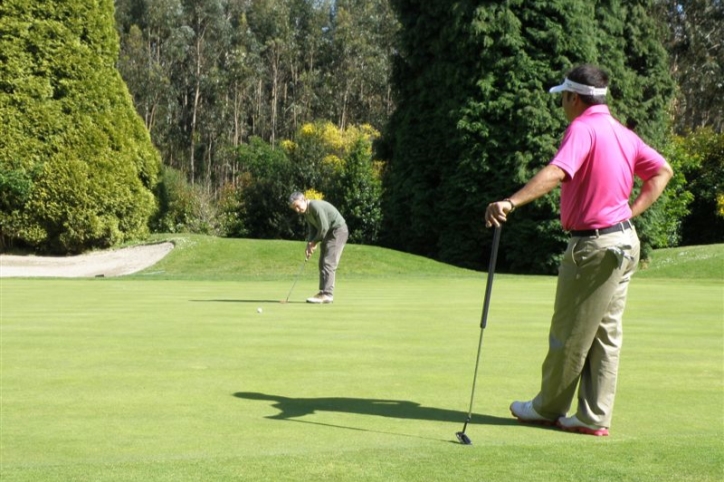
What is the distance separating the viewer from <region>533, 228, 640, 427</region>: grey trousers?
6.22m

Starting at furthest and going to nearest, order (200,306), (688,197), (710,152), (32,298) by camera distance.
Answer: (710,152) → (688,197) → (32,298) → (200,306)

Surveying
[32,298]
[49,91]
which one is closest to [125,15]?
[49,91]

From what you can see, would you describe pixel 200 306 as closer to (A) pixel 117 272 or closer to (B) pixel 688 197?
(A) pixel 117 272

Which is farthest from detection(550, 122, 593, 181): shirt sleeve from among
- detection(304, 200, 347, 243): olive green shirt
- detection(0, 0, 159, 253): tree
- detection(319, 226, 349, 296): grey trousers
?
detection(0, 0, 159, 253): tree

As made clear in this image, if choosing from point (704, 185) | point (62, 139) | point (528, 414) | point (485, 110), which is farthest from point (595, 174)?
point (704, 185)

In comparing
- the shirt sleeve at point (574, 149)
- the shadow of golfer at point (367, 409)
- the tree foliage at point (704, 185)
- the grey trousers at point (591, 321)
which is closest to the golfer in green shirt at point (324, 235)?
the shadow of golfer at point (367, 409)

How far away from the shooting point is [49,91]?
36656mm

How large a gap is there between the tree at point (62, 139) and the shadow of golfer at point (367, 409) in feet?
97.8

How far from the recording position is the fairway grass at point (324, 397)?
520 cm

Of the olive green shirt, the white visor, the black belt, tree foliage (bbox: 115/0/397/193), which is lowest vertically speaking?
the olive green shirt

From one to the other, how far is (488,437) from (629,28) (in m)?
37.7

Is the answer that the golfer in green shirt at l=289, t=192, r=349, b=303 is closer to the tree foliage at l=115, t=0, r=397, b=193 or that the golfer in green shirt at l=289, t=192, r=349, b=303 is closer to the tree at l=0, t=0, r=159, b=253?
the tree at l=0, t=0, r=159, b=253

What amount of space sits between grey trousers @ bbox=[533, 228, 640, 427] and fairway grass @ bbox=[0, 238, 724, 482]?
28cm

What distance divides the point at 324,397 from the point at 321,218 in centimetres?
1011
